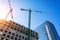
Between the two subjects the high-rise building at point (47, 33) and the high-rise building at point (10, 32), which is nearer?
the high-rise building at point (10, 32)

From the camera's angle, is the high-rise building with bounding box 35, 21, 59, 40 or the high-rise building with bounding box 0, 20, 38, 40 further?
the high-rise building with bounding box 35, 21, 59, 40

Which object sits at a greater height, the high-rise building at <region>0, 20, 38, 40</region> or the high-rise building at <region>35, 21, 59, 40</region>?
the high-rise building at <region>35, 21, 59, 40</region>

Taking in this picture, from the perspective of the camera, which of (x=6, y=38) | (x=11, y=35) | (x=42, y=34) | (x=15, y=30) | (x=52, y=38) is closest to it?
(x=6, y=38)

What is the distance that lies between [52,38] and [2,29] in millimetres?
120138

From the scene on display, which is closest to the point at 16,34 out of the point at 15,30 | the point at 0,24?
the point at 15,30

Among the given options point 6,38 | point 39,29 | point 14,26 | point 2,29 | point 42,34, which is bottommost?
point 6,38

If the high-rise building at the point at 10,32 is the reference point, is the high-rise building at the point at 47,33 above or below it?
above

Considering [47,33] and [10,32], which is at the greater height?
[47,33]

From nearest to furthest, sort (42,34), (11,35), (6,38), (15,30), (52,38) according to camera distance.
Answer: (6,38)
(11,35)
(15,30)
(52,38)
(42,34)

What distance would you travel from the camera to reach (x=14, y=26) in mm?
71688

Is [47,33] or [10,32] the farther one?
[47,33]

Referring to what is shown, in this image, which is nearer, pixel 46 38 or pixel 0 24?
pixel 0 24

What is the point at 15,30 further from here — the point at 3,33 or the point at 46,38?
the point at 46,38

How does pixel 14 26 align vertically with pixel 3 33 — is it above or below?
above
